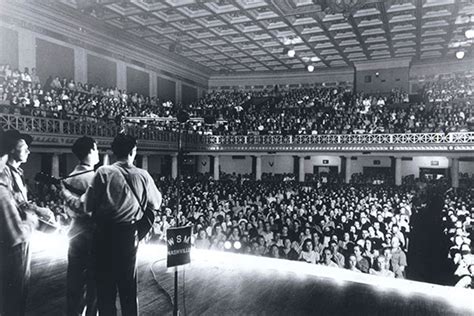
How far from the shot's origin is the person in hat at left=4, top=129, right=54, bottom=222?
2.88m

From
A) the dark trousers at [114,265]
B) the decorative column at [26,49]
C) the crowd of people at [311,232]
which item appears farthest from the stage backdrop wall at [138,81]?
the dark trousers at [114,265]

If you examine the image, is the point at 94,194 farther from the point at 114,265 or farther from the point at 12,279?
the point at 12,279

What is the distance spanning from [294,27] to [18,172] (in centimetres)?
2219

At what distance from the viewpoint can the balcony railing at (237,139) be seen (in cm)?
1404

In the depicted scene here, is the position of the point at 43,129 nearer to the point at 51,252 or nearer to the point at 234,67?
the point at 51,252

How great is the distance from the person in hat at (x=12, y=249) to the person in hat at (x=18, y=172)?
0.20ft

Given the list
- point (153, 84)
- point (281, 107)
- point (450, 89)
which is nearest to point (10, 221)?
point (153, 84)

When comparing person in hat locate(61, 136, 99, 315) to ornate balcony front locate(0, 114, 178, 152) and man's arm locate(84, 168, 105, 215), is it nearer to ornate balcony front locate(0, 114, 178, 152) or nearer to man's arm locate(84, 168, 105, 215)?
man's arm locate(84, 168, 105, 215)

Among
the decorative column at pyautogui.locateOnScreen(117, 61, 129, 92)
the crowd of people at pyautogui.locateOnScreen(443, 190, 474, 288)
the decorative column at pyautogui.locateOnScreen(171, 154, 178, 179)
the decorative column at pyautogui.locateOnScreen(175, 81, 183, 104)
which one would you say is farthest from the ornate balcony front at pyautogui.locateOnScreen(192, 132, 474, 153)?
the crowd of people at pyautogui.locateOnScreen(443, 190, 474, 288)

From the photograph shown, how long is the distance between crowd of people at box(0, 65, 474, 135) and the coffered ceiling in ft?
11.1

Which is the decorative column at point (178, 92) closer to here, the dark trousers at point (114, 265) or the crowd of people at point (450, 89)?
the crowd of people at point (450, 89)

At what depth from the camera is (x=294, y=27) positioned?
74.9 ft

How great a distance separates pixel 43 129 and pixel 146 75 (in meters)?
14.0

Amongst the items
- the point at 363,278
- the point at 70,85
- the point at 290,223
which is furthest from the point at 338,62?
the point at 363,278
